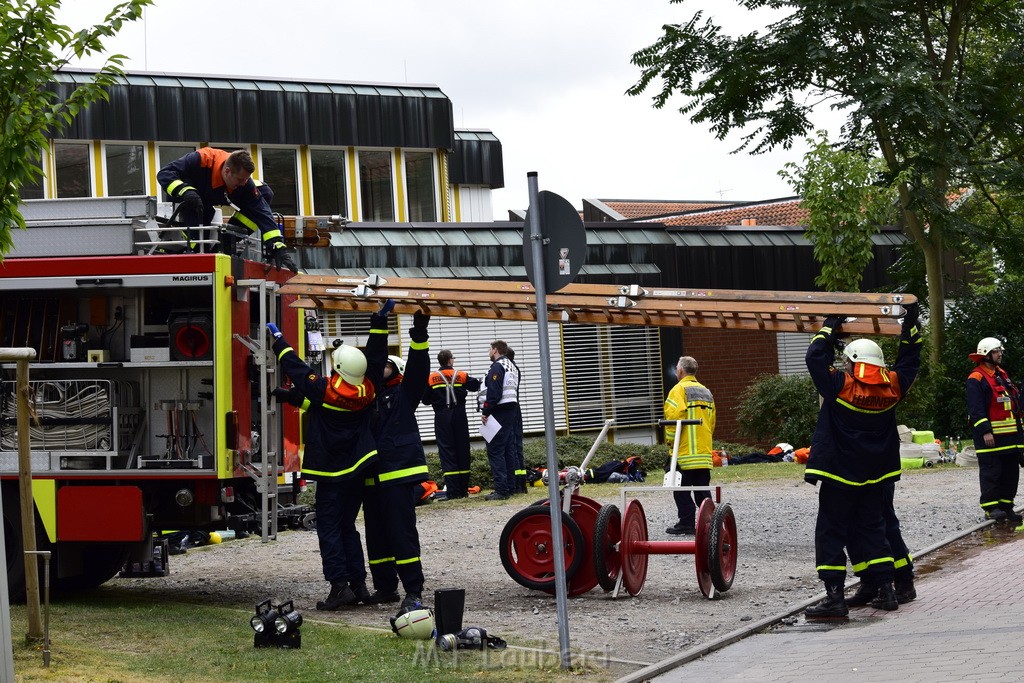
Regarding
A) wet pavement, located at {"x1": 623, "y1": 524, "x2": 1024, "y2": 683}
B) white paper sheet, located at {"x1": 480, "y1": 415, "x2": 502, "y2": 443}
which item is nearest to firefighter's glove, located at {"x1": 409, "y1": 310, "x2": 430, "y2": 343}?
wet pavement, located at {"x1": 623, "y1": 524, "x2": 1024, "y2": 683}

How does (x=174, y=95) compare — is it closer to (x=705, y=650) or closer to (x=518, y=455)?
(x=518, y=455)

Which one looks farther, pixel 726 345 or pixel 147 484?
pixel 726 345

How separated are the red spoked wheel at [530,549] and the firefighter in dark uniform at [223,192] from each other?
A: 2781 millimetres

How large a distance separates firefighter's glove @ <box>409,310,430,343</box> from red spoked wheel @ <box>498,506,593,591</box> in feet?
5.28

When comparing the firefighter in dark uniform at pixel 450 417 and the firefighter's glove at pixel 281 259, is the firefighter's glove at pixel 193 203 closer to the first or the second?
the firefighter's glove at pixel 281 259

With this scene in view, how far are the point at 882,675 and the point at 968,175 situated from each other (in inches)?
730

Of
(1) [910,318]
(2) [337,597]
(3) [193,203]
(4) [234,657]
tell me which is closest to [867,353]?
(1) [910,318]

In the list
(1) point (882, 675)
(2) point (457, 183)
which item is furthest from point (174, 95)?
(1) point (882, 675)

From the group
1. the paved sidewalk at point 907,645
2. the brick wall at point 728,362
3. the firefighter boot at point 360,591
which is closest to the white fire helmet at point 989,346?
the paved sidewalk at point 907,645

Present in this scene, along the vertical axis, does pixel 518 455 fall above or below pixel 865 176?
below

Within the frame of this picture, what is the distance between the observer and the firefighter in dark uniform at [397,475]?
9.81m

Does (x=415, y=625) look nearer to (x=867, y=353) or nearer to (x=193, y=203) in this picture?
(x=867, y=353)

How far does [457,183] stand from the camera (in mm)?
27688

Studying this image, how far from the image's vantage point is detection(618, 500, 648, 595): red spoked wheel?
396 inches
